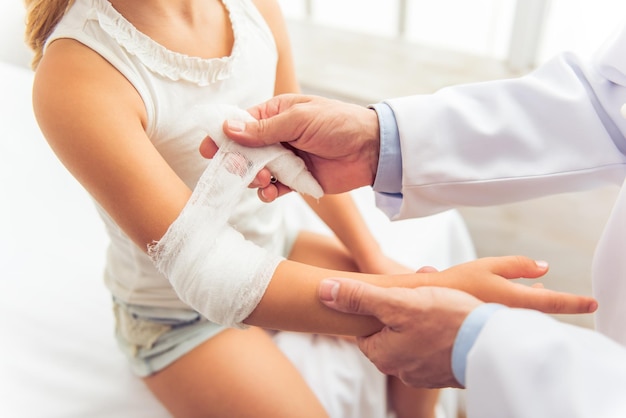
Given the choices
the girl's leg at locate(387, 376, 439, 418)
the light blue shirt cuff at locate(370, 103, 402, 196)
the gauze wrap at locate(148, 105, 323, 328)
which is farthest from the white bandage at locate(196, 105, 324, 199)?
the girl's leg at locate(387, 376, 439, 418)

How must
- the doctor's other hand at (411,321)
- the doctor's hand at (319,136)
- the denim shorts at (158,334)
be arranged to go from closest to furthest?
the doctor's other hand at (411,321) → the doctor's hand at (319,136) → the denim shorts at (158,334)

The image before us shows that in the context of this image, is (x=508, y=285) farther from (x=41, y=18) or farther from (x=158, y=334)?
(x=41, y=18)

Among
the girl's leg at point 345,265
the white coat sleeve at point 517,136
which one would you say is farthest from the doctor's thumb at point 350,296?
the girl's leg at point 345,265

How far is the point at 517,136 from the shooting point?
0.96 meters

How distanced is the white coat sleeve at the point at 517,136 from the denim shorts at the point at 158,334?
1.18 ft

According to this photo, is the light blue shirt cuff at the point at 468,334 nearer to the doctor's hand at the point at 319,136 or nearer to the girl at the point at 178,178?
the girl at the point at 178,178

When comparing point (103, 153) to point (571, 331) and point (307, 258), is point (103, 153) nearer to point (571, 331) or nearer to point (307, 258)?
point (307, 258)

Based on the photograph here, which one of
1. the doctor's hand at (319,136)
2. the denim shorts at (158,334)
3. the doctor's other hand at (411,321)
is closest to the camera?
the doctor's other hand at (411,321)

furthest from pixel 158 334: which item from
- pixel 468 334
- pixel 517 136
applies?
pixel 517 136

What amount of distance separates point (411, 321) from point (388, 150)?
0.88 feet

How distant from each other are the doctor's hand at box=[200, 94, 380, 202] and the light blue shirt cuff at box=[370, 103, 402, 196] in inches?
0.5

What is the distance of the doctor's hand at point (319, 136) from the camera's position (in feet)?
2.86

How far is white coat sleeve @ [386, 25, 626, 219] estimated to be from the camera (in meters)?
0.95

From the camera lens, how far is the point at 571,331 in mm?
706
